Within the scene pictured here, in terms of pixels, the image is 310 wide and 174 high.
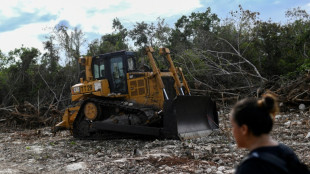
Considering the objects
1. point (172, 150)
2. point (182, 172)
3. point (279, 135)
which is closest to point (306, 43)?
point (279, 135)

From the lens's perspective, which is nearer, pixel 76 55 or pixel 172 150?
pixel 172 150

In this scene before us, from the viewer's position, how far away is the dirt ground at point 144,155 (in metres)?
5.87

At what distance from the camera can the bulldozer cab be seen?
416 inches

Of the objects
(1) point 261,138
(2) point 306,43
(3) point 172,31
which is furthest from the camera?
(3) point 172,31

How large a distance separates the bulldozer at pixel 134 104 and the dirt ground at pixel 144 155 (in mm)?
405

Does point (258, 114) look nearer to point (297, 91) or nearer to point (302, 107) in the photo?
point (302, 107)

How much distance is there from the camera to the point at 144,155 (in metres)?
6.95

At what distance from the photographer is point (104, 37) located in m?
29.7

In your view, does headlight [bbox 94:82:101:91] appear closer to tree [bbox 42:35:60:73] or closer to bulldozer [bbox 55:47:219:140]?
bulldozer [bbox 55:47:219:140]

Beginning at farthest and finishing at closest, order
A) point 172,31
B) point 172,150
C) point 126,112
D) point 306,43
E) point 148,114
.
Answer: point 172,31 → point 306,43 → point 126,112 → point 148,114 → point 172,150

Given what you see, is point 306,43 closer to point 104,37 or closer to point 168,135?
point 168,135

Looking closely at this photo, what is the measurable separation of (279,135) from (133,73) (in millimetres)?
4308

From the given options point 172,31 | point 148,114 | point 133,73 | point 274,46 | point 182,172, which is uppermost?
point 172,31

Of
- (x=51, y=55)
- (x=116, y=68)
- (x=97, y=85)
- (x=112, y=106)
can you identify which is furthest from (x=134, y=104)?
(x=51, y=55)
